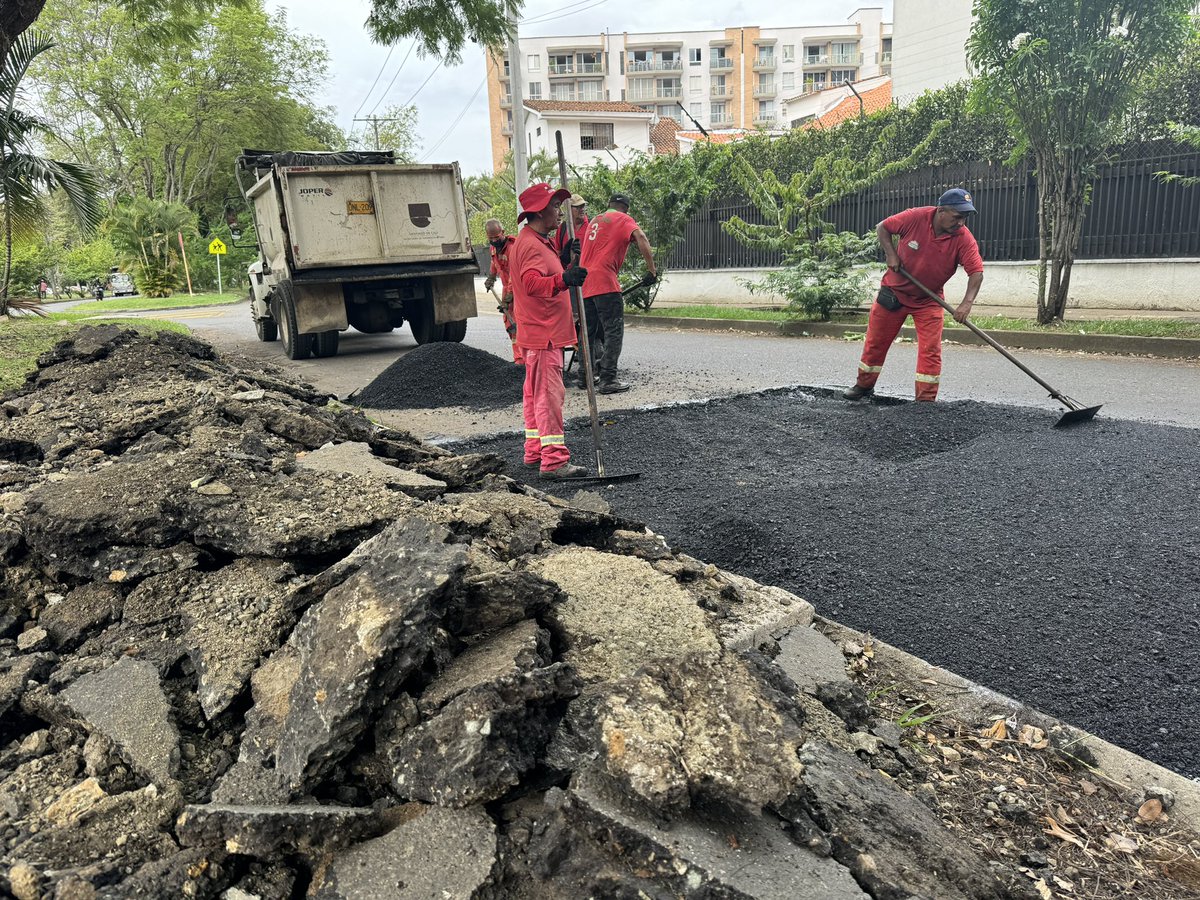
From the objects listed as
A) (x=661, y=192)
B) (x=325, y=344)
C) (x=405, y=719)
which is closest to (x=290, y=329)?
(x=325, y=344)

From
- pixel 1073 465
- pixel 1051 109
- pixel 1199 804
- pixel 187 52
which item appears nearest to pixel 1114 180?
pixel 1051 109

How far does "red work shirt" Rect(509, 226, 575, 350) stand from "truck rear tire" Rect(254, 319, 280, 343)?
33.0 feet

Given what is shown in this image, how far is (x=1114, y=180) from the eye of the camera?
40.2 ft

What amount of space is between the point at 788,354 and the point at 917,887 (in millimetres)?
9062

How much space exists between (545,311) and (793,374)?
4160 mm

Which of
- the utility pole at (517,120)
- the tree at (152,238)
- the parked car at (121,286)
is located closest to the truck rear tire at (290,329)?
the utility pole at (517,120)

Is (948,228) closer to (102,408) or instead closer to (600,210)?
(102,408)

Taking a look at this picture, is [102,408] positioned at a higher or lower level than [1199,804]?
higher

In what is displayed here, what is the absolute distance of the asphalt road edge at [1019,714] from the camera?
2.07 meters

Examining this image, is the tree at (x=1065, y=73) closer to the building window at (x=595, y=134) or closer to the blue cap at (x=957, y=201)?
the blue cap at (x=957, y=201)

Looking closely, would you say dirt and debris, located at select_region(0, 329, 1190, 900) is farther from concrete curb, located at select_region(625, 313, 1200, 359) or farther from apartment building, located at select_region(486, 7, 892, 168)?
apartment building, located at select_region(486, 7, 892, 168)

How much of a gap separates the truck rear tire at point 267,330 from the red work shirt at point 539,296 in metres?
10.1

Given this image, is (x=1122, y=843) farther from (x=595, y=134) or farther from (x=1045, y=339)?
(x=595, y=134)

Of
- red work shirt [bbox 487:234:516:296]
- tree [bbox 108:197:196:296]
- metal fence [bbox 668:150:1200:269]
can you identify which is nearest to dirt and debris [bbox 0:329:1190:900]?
red work shirt [bbox 487:234:516:296]
